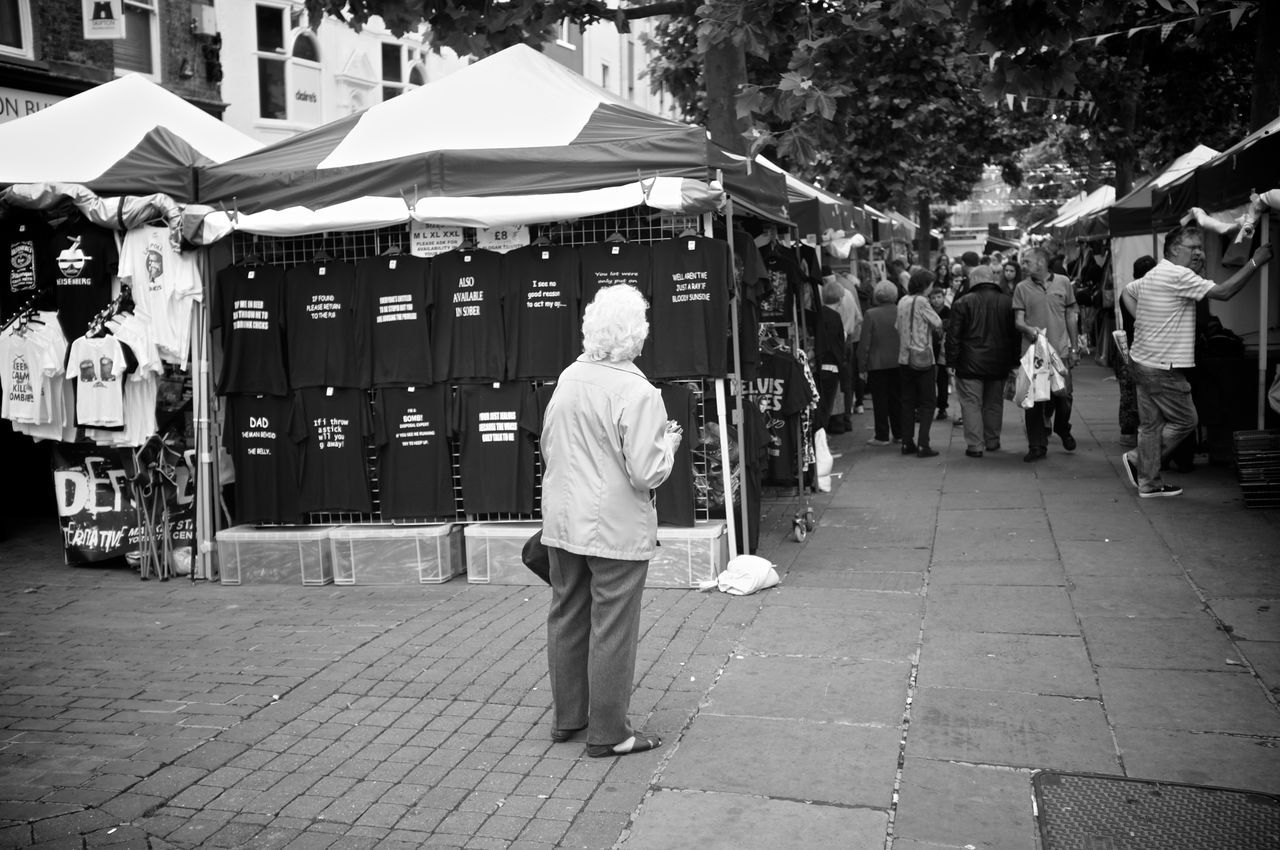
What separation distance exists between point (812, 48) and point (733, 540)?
179 inches

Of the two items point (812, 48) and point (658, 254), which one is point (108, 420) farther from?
point (812, 48)

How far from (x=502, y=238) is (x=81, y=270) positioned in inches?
116

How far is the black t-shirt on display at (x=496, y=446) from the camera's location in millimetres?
7895

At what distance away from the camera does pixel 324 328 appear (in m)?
8.09

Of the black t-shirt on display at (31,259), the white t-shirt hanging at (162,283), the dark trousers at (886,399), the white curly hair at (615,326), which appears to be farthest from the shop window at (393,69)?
the white curly hair at (615,326)

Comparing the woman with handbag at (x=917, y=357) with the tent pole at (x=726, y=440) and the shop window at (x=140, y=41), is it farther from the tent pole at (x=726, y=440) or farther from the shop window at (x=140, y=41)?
the shop window at (x=140, y=41)

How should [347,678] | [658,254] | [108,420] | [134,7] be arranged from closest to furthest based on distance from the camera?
[347,678] < [658,254] < [108,420] < [134,7]

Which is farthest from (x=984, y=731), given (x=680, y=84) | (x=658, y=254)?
(x=680, y=84)

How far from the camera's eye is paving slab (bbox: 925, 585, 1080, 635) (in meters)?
6.56

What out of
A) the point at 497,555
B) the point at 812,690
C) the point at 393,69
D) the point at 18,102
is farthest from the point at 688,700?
the point at 393,69

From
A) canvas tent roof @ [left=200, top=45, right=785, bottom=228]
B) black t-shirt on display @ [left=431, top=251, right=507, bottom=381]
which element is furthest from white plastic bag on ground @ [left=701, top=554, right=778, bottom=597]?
canvas tent roof @ [left=200, top=45, right=785, bottom=228]

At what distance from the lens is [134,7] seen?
17.3 meters

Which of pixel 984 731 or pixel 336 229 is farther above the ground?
pixel 336 229

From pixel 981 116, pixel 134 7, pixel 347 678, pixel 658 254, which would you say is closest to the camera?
pixel 347 678
